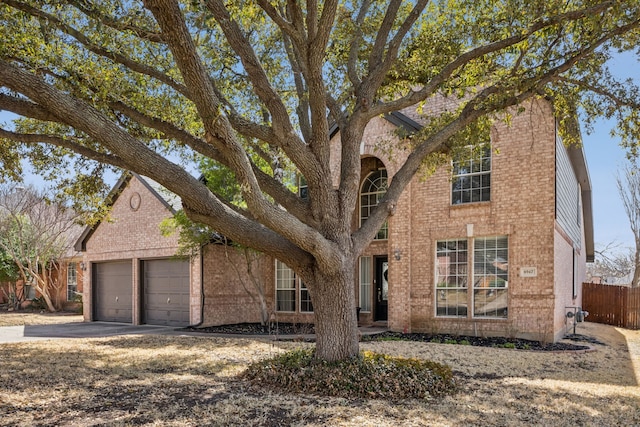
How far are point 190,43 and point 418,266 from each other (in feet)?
33.8

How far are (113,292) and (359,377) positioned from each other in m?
14.9

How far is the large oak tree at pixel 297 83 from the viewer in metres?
6.47

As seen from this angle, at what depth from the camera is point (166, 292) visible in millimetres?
17953

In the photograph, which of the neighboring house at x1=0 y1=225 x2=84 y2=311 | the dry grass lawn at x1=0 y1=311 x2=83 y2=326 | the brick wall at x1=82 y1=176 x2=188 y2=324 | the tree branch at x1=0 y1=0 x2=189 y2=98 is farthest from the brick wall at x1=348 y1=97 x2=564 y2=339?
the neighboring house at x1=0 y1=225 x2=84 y2=311

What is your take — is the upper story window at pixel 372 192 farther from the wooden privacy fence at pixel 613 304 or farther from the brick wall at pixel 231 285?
the wooden privacy fence at pixel 613 304

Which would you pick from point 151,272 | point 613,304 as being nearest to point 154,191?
point 151,272

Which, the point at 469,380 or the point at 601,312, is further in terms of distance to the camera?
the point at 601,312

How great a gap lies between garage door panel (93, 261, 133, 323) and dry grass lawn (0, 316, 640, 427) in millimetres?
7278

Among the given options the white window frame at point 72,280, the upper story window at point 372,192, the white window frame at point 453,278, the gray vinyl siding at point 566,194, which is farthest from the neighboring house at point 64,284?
the gray vinyl siding at point 566,194

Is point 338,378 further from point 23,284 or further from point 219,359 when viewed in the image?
point 23,284

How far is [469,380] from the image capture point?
8438mm

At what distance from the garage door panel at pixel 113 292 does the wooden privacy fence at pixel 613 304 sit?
18390mm

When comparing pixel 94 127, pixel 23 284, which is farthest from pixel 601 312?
pixel 23 284

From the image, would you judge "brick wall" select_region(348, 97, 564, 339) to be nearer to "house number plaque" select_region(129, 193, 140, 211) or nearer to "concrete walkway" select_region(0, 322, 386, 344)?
"concrete walkway" select_region(0, 322, 386, 344)
